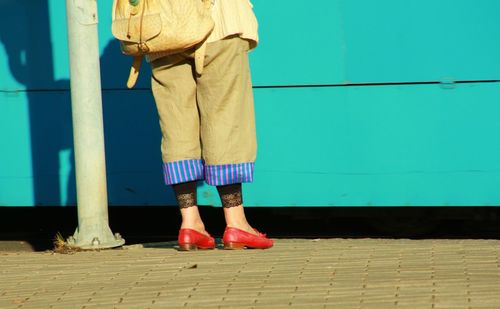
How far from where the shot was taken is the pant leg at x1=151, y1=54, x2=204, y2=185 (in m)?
5.62

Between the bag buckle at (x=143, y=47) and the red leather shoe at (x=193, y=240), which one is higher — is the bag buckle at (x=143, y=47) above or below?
above

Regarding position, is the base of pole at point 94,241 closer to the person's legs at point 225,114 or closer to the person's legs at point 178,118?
the person's legs at point 178,118

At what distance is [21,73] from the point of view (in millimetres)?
6910

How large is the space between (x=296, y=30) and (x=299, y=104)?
1.31ft

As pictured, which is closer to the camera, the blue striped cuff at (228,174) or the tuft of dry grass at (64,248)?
the blue striped cuff at (228,174)

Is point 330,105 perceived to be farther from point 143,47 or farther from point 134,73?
point 143,47

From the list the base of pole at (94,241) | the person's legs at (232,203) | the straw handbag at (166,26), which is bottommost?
the base of pole at (94,241)

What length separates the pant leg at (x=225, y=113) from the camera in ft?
18.2

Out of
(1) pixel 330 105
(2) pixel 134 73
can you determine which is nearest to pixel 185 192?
(2) pixel 134 73

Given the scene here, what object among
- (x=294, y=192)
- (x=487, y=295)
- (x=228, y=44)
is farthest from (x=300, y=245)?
(x=487, y=295)

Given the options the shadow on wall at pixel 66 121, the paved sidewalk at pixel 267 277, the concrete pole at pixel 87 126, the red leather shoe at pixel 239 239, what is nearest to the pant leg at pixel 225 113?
the red leather shoe at pixel 239 239

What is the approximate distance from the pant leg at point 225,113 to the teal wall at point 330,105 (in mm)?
987

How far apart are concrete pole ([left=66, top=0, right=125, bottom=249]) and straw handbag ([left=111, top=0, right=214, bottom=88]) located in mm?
543

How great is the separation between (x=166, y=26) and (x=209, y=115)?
0.46 m
